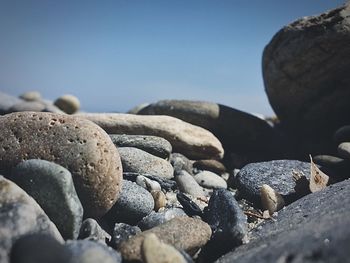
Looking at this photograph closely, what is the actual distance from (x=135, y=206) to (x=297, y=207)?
221cm

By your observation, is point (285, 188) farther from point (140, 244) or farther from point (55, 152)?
point (55, 152)

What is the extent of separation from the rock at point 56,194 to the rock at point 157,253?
98 centimetres

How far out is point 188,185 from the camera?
6297 millimetres

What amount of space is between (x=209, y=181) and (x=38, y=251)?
170 inches

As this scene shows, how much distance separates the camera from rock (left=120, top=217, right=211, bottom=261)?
3.57 m

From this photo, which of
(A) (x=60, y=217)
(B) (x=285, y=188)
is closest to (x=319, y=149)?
(B) (x=285, y=188)

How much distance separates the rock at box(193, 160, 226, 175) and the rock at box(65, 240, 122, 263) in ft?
15.0

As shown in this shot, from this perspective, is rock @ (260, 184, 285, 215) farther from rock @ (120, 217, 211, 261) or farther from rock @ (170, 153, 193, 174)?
rock @ (170, 153, 193, 174)

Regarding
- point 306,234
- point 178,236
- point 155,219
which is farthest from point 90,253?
point 306,234

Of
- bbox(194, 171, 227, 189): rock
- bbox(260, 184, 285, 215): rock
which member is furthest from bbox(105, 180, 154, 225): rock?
bbox(194, 171, 227, 189): rock

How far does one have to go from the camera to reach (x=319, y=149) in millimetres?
8836

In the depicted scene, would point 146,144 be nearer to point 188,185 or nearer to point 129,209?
point 188,185

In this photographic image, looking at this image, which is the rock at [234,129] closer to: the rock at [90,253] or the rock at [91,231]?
the rock at [91,231]

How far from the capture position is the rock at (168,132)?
26.3 ft
